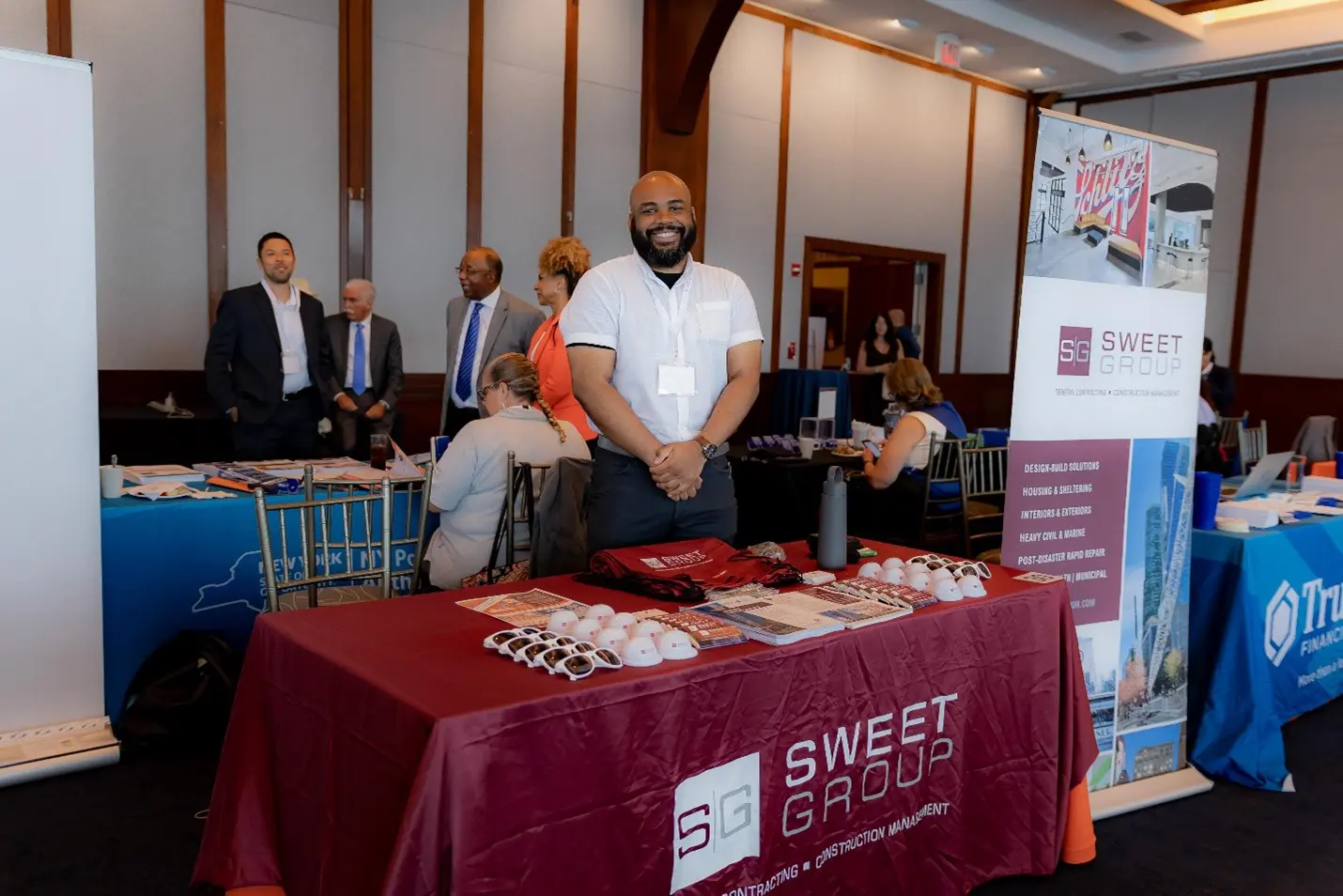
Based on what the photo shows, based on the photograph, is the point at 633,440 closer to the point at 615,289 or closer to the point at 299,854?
the point at 615,289

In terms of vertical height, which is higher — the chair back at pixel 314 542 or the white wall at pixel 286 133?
the white wall at pixel 286 133

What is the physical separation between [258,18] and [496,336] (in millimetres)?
2781

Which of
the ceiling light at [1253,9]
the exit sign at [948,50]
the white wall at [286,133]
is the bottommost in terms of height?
the white wall at [286,133]

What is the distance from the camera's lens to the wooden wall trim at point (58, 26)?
5.12 meters

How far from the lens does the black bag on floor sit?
2.89 m

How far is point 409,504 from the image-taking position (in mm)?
3086

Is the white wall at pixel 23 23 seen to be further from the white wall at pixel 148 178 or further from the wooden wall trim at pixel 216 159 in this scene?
the wooden wall trim at pixel 216 159

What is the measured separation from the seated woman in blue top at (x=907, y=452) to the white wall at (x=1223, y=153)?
646 centimetres

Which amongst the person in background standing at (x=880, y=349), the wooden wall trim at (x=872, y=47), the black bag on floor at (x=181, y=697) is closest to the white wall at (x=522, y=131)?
the wooden wall trim at (x=872, y=47)

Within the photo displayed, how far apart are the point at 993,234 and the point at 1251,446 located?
14.8 ft

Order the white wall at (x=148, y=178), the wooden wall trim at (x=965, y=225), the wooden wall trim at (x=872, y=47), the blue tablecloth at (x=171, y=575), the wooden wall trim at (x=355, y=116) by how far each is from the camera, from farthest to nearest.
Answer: the wooden wall trim at (x=965, y=225)
the wooden wall trim at (x=872, y=47)
the wooden wall trim at (x=355, y=116)
the white wall at (x=148, y=178)
the blue tablecloth at (x=171, y=575)

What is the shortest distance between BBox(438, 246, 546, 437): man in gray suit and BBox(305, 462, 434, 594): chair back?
3.33 ft

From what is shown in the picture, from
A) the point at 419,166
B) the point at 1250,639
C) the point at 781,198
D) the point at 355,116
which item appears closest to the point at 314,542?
the point at 1250,639

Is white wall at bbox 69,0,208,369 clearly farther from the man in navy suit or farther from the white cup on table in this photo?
the white cup on table
